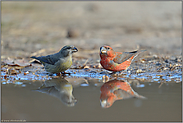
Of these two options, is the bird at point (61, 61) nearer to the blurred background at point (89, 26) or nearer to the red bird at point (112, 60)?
the red bird at point (112, 60)

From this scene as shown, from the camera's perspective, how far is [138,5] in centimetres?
1775

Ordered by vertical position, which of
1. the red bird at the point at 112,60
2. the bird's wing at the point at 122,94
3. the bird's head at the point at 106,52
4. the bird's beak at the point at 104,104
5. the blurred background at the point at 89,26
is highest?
the blurred background at the point at 89,26

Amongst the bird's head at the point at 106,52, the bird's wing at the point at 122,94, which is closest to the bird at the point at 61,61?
the bird's head at the point at 106,52

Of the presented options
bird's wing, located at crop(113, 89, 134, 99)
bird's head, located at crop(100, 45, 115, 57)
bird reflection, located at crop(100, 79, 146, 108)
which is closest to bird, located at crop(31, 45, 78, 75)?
bird's head, located at crop(100, 45, 115, 57)

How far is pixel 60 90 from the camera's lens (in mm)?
4941

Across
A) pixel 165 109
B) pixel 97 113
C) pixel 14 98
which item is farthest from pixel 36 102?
pixel 165 109

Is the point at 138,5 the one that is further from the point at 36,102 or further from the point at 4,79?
the point at 36,102

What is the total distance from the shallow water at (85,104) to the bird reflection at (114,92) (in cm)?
9

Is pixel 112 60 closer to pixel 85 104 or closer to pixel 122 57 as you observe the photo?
pixel 122 57

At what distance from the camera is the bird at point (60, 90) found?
434cm

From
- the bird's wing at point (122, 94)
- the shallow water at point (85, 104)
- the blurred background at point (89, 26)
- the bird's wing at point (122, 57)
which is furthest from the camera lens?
the blurred background at point (89, 26)

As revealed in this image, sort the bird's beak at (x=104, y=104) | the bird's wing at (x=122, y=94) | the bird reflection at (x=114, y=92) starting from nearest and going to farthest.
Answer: the bird's beak at (x=104, y=104)
the bird reflection at (x=114, y=92)
the bird's wing at (x=122, y=94)

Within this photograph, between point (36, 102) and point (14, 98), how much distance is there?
515 mm

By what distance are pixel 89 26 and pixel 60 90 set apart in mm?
10887
